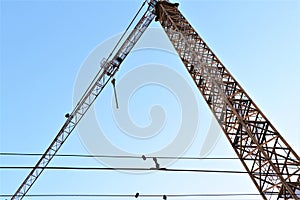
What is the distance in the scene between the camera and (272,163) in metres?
17.1

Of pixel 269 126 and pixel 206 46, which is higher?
pixel 206 46

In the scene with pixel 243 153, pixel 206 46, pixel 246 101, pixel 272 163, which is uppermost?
pixel 206 46

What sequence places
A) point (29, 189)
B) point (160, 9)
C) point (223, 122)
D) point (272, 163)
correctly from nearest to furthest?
1. point (272, 163)
2. point (223, 122)
3. point (160, 9)
4. point (29, 189)

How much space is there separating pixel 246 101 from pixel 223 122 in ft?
6.23

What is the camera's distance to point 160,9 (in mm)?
27656

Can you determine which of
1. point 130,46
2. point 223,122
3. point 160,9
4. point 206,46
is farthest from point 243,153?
point 130,46

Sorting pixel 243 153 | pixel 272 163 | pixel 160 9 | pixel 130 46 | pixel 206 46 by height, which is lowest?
pixel 272 163

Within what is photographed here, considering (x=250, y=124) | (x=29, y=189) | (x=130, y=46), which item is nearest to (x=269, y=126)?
(x=250, y=124)

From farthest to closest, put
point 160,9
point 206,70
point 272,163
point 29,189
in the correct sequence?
point 29,189, point 160,9, point 206,70, point 272,163

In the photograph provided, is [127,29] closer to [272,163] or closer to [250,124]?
[250,124]

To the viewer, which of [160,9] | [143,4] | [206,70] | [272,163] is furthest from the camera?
[143,4]

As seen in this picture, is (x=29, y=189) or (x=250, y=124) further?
(x=29, y=189)

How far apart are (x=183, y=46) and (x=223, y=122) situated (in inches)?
296

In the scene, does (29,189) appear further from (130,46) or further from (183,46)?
(183,46)
